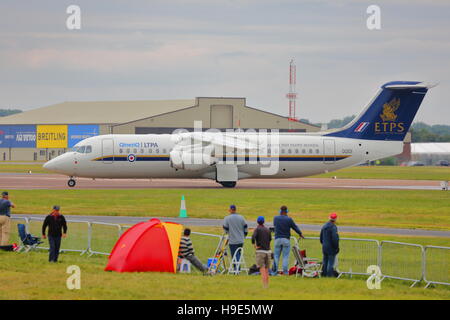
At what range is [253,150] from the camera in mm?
56531

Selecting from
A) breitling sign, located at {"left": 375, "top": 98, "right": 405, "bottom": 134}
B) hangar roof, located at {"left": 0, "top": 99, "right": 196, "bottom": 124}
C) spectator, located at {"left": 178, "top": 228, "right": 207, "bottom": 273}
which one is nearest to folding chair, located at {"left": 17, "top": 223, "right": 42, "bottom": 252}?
spectator, located at {"left": 178, "top": 228, "right": 207, "bottom": 273}

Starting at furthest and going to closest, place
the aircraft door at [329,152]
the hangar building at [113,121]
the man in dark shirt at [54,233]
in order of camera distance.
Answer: the hangar building at [113,121], the aircraft door at [329,152], the man in dark shirt at [54,233]

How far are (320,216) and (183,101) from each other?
104 m

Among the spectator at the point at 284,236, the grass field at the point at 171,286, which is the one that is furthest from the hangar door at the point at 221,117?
the spectator at the point at 284,236

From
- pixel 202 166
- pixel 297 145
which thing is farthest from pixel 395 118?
pixel 202 166

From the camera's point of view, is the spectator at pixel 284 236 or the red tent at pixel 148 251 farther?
the spectator at pixel 284 236

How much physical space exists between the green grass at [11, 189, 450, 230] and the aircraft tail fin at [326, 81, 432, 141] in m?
5.14

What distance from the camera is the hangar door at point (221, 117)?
110 m

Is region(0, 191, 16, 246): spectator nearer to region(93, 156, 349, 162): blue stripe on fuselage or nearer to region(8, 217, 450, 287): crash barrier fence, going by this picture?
region(8, 217, 450, 287): crash barrier fence

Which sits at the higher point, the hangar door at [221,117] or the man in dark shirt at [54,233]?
the hangar door at [221,117]

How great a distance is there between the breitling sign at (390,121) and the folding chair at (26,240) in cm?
3653

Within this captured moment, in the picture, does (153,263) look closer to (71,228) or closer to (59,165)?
(71,228)

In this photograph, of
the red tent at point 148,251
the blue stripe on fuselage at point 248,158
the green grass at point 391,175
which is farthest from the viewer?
the green grass at point 391,175

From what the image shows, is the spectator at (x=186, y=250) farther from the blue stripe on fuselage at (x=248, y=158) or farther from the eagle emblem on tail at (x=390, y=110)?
the eagle emblem on tail at (x=390, y=110)
